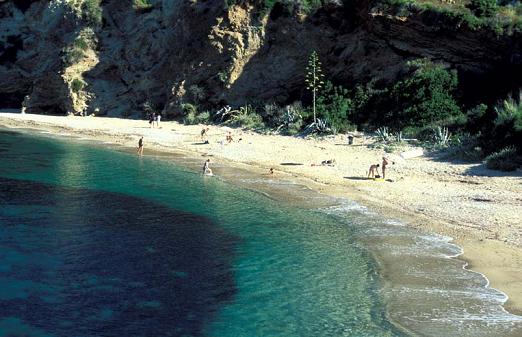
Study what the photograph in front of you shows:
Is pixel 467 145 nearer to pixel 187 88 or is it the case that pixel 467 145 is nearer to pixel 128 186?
pixel 128 186

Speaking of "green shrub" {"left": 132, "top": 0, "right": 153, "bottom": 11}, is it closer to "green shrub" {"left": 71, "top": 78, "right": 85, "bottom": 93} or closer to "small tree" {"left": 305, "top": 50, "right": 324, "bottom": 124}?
"green shrub" {"left": 71, "top": 78, "right": 85, "bottom": 93}

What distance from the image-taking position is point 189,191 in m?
28.7

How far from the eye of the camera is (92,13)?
62.7m

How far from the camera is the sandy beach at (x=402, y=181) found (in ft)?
61.5

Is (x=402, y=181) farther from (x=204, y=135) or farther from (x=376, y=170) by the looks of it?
(x=204, y=135)

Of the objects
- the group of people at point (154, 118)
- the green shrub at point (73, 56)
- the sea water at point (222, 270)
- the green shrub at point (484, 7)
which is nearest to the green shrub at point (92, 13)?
the green shrub at point (73, 56)

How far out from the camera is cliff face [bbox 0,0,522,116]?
39.8 meters

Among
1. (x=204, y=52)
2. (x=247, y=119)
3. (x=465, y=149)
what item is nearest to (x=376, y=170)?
(x=465, y=149)

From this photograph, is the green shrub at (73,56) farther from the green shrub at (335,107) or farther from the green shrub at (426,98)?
the green shrub at (426,98)

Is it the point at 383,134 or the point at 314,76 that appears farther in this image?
the point at 314,76

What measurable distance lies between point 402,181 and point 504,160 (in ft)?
16.6

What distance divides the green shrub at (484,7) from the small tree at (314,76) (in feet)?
36.6

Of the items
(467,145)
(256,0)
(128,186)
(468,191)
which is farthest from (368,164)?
(256,0)

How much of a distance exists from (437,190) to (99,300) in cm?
1686
